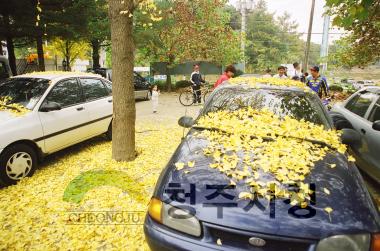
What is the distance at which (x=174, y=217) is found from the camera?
7.91 feet

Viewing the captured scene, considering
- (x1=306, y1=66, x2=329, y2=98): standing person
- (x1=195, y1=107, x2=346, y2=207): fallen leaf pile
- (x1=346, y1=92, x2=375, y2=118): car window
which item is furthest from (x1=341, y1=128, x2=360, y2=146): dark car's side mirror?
(x1=306, y1=66, x2=329, y2=98): standing person

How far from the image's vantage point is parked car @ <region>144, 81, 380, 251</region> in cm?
216

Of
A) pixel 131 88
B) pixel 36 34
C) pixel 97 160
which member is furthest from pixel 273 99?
pixel 36 34

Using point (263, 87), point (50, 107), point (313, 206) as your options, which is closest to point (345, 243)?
point (313, 206)

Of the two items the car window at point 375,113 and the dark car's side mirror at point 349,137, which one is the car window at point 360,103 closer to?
A: the car window at point 375,113

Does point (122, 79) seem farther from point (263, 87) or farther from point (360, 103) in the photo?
point (360, 103)

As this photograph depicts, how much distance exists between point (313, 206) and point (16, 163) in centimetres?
441

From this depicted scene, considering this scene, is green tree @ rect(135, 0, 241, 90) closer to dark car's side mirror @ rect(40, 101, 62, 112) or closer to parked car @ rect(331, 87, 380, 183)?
dark car's side mirror @ rect(40, 101, 62, 112)

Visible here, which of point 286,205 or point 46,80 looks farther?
point 46,80

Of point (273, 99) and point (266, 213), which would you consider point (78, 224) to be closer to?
point (266, 213)

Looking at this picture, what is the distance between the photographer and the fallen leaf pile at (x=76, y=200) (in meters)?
3.36

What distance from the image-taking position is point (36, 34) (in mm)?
12852

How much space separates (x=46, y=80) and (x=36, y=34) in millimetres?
8635

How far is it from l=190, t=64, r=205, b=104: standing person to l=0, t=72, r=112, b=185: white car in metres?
7.55
